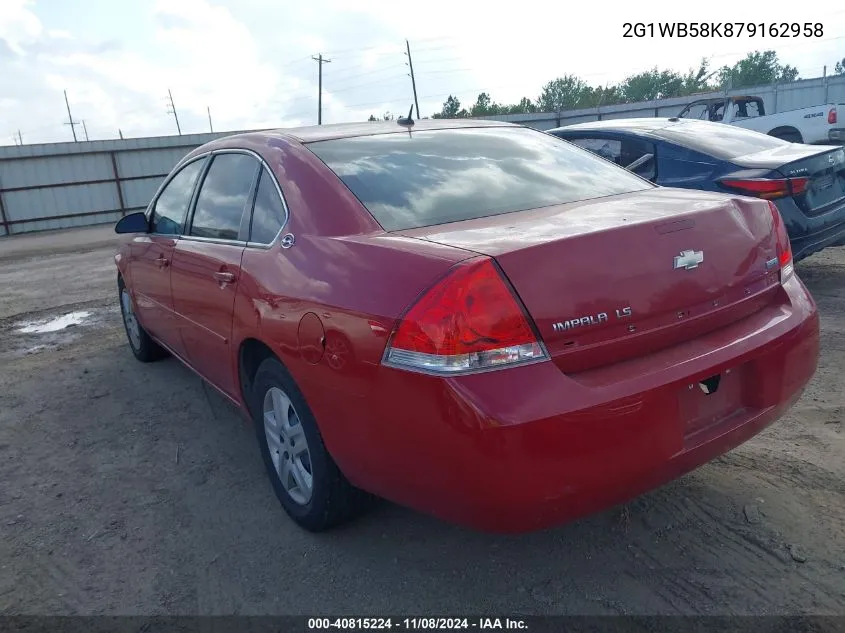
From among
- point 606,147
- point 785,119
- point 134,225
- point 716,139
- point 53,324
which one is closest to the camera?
point 134,225

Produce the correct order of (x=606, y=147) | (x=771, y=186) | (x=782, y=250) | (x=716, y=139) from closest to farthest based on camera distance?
(x=782, y=250) → (x=771, y=186) → (x=716, y=139) → (x=606, y=147)

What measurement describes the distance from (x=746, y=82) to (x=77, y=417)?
75895 millimetres

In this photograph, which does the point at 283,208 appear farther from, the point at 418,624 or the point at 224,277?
the point at 418,624

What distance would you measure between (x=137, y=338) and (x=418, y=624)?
12.6ft

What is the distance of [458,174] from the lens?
294 centimetres

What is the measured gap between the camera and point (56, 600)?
99.7 inches

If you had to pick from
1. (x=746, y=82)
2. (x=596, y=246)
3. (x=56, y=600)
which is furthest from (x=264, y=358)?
(x=746, y=82)

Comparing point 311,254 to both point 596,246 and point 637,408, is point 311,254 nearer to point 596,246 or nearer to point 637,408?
point 596,246

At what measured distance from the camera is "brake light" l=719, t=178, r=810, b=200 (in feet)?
16.2

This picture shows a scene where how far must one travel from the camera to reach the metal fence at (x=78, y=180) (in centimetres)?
2022

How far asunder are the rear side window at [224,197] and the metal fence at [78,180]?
19.5 meters

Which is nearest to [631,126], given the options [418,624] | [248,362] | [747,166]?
[747,166]

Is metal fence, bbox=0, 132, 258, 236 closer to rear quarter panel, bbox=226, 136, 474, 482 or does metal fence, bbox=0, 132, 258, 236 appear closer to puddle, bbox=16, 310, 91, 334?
puddle, bbox=16, 310, 91, 334

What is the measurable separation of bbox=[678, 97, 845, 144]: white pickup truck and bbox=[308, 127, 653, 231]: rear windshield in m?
12.5
